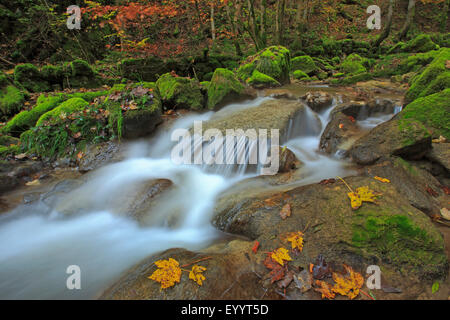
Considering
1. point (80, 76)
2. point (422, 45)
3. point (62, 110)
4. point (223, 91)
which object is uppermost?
point (422, 45)

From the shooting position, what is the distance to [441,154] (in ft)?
10.4

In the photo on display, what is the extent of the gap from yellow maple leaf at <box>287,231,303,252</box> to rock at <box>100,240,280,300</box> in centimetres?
32

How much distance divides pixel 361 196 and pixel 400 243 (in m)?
0.51

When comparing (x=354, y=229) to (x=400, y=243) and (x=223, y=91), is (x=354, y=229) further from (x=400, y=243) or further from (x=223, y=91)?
(x=223, y=91)

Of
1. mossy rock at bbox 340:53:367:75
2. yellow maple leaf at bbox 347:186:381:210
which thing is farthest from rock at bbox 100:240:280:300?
mossy rock at bbox 340:53:367:75

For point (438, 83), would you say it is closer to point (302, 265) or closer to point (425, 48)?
point (302, 265)

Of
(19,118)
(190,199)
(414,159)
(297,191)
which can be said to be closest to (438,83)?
(414,159)

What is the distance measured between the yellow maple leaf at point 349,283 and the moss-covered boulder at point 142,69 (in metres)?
9.18

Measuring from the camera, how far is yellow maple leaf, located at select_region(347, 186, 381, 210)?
7.24ft

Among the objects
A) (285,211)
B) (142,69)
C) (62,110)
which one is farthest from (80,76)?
(285,211)

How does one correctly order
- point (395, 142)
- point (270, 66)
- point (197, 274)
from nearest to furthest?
point (197, 274) < point (395, 142) < point (270, 66)

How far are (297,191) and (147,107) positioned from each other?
4087mm

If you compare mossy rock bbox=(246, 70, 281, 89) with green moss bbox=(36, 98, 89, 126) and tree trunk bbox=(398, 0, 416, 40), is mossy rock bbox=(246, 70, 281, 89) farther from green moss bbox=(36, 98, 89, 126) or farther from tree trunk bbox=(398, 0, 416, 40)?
tree trunk bbox=(398, 0, 416, 40)

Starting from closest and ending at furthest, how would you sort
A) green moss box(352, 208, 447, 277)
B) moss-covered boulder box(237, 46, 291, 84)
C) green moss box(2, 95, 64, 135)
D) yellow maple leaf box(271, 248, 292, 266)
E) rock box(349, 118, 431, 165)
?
green moss box(352, 208, 447, 277), yellow maple leaf box(271, 248, 292, 266), rock box(349, 118, 431, 165), green moss box(2, 95, 64, 135), moss-covered boulder box(237, 46, 291, 84)
